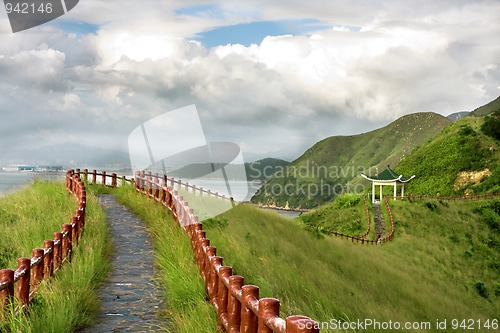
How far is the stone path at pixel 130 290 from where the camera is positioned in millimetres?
8594

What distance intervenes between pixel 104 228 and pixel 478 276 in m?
31.9

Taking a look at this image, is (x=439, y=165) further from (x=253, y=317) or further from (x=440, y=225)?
(x=253, y=317)

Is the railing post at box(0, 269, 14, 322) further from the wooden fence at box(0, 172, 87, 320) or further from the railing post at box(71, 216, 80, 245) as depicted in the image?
the railing post at box(71, 216, 80, 245)

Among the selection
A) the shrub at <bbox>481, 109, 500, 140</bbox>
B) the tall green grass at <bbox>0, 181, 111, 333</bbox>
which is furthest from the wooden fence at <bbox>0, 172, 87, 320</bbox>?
the shrub at <bbox>481, 109, 500, 140</bbox>

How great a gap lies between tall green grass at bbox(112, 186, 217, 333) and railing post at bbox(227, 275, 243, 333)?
0.77 metres

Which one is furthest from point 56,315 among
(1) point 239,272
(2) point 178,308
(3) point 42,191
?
(3) point 42,191

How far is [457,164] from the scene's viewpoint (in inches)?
3246

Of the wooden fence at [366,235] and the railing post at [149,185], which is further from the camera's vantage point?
the wooden fence at [366,235]

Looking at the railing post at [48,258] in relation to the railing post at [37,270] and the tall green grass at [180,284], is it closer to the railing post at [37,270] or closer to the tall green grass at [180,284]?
the railing post at [37,270]

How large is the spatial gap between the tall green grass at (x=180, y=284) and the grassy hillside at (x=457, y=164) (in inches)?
2450

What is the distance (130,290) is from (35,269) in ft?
6.18

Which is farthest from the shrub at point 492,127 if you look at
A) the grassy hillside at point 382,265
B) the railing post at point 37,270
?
the railing post at point 37,270

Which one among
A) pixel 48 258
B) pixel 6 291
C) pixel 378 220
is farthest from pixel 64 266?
pixel 378 220

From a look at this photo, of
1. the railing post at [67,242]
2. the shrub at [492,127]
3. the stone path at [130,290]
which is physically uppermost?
the shrub at [492,127]
